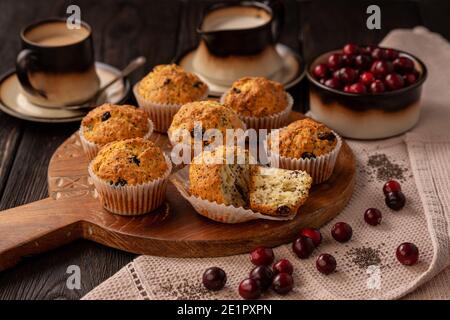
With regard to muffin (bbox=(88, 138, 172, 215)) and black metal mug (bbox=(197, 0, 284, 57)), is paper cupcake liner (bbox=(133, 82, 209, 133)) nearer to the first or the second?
black metal mug (bbox=(197, 0, 284, 57))

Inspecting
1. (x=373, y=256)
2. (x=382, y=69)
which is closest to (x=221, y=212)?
(x=373, y=256)

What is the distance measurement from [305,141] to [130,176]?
875 millimetres

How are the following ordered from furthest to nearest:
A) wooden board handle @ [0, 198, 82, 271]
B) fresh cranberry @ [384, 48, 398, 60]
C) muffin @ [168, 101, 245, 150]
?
fresh cranberry @ [384, 48, 398, 60] → muffin @ [168, 101, 245, 150] → wooden board handle @ [0, 198, 82, 271]

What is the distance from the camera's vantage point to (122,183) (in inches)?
131

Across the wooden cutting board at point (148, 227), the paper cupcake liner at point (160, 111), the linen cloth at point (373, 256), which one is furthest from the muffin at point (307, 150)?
the paper cupcake liner at point (160, 111)

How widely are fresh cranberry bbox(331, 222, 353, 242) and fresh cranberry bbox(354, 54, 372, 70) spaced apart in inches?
51.5

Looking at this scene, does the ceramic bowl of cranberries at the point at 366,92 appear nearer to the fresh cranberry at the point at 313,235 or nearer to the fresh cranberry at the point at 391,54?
the fresh cranberry at the point at 391,54

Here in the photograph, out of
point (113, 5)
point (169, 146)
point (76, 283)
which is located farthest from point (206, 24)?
point (76, 283)

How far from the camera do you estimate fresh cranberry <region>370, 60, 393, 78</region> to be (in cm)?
421

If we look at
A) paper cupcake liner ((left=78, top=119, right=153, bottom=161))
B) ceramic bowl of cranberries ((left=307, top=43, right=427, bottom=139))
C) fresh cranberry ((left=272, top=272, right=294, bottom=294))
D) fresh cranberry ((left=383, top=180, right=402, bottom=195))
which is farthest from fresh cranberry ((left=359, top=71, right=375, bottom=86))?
fresh cranberry ((left=272, top=272, right=294, bottom=294))

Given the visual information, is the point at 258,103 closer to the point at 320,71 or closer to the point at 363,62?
the point at 320,71

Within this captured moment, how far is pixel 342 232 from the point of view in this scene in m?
3.34

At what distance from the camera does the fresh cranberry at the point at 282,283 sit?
300 cm

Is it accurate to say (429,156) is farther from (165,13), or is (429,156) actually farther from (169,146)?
(165,13)
